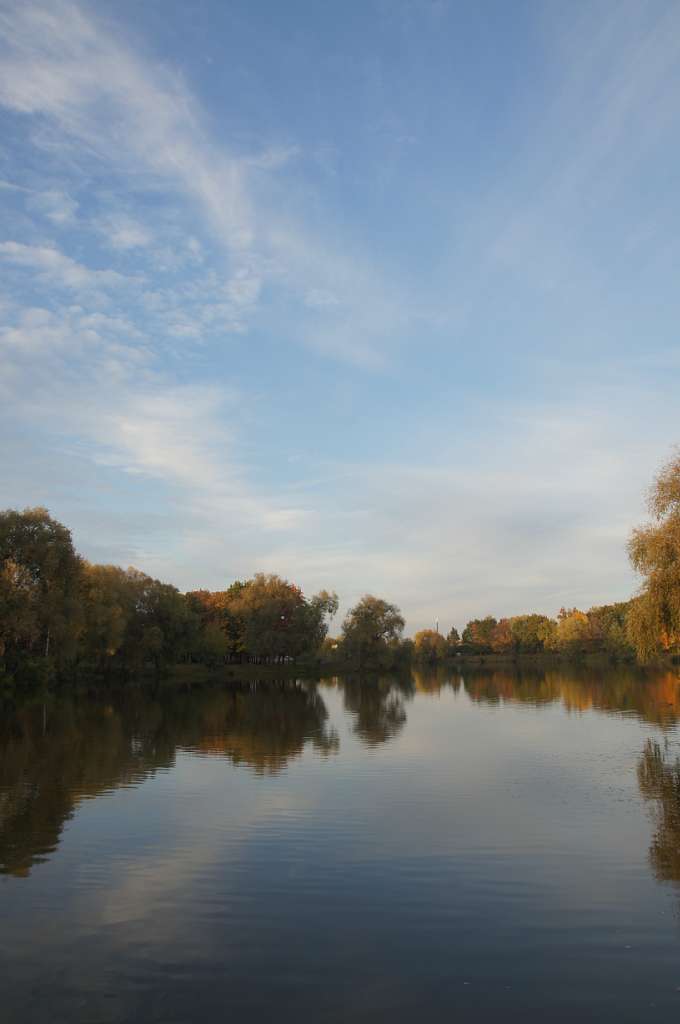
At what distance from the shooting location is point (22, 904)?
39.0ft

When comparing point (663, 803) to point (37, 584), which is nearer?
point (663, 803)

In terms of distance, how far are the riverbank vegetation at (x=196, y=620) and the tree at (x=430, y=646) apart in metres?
0.95

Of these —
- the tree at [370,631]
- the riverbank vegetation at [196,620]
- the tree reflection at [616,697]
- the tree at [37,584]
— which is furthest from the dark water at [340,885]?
the tree at [370,631]

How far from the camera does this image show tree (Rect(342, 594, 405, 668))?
391 feet

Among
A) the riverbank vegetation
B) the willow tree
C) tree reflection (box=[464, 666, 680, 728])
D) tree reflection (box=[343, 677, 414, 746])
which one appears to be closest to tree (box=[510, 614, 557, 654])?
the riverbank vegetation

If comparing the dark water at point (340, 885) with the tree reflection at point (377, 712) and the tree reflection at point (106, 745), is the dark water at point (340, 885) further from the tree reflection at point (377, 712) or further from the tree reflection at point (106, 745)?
the tree reflection at point (377, 712)

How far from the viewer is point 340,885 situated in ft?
42.8

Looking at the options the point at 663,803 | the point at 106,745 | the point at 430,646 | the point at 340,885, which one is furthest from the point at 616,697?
the point at 430,646

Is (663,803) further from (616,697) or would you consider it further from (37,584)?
(37,584)

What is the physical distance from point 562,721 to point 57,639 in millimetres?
41531

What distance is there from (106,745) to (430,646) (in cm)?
13970

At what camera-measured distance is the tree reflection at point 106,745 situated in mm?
17938

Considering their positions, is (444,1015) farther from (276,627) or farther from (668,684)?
(276,627)

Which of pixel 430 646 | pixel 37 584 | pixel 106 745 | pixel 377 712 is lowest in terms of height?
pixel 377 712
